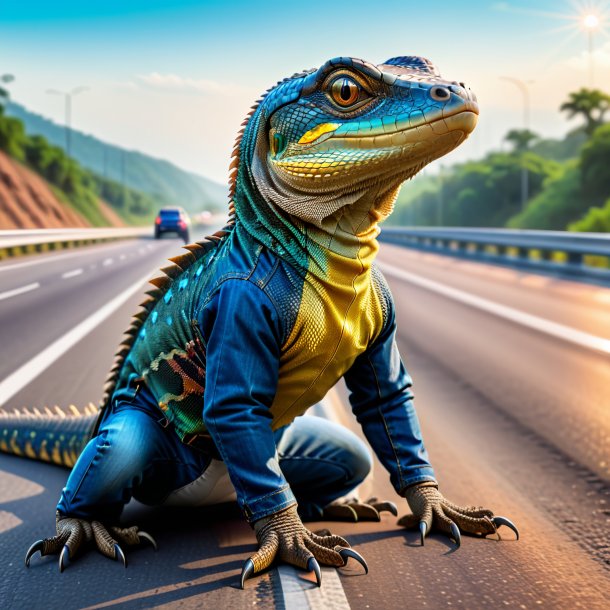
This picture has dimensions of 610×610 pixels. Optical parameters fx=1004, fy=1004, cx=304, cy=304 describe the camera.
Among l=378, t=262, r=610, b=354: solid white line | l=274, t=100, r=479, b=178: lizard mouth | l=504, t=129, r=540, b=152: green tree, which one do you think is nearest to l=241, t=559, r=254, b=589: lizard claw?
l=274, t=100, r=479, b=178: lizard mouth

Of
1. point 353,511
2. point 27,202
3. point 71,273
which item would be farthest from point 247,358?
point 27,202

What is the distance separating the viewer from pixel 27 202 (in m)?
71.6

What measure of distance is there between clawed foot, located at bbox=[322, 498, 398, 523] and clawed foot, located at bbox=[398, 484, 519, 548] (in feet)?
1.17

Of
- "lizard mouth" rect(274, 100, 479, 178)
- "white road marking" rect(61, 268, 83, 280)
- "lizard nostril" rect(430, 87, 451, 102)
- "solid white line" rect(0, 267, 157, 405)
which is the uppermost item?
"lizard nostril" rect(430, 87, 451, 102)

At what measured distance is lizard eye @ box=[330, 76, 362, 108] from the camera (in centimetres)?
322

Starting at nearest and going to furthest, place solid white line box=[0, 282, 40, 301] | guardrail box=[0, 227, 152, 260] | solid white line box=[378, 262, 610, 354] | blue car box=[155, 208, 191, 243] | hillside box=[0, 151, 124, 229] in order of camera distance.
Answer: solid white line box=[378, 262, 610, 354], solid white line box=[0, 282, 40, 301], guardrail box=[0, 227, 152, 260], blue car box=[155, 208, 191, 243], hillside box=[0, 151, 124, 229]

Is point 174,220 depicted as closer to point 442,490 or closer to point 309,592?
point 442,490

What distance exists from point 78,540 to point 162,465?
1.34 ft

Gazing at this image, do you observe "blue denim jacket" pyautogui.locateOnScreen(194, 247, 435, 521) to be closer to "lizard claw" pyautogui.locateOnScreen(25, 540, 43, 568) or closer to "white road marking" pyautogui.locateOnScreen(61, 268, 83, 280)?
"lizard claw" pyautogui.locateOnScreen(25, 540, 43, 568)

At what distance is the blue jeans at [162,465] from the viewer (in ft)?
12.1

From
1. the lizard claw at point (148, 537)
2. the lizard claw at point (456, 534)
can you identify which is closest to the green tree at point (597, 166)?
the lizard claw at point (456, 534)

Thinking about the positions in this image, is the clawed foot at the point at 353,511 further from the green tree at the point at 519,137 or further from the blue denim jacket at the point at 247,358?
the green tree at the point at 519,137

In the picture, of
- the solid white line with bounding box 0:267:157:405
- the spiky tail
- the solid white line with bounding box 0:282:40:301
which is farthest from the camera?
the solid white line with bounding box 0:282:40:301

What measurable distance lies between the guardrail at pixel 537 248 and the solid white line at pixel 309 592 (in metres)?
15.7
